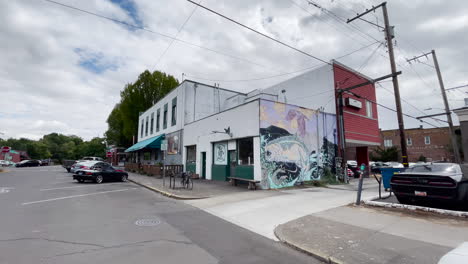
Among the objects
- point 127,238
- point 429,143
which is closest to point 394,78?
point 127,238

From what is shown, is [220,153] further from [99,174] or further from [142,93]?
[142,93]

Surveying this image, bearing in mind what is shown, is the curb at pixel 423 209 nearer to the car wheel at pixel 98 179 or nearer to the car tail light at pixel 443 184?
the car tail light at pixel 443 184

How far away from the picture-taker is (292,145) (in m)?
14.2

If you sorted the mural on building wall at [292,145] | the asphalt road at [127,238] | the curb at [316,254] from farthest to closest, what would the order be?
1. the mural on building wall at [292,145]
2. the asphalt road at [127,238]
3. the curb at [316,254]

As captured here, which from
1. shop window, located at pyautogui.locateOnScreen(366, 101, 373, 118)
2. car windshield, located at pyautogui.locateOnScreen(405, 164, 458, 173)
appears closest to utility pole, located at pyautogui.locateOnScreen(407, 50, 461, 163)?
shop window, located at pyautogui.locateOnScreen(366, 101, 373, 118)

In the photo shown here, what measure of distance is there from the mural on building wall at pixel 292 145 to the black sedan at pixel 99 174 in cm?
1136

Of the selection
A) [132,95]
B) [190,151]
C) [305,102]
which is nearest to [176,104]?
[190,151]

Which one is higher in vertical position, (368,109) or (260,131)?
(368,109)

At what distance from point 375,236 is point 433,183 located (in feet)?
10.9

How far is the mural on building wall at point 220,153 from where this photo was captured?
15859 mm

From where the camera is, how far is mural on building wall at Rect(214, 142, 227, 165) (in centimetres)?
1586

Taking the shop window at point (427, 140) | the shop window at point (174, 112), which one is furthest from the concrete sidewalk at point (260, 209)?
the shop window at point (427, 140)

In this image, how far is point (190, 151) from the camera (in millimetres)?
20922

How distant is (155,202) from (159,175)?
1133cm
